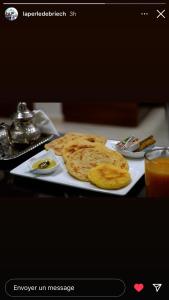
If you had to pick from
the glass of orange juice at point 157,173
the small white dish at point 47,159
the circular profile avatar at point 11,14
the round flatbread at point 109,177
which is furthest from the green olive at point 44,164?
the circular profile avatar at point 11,14

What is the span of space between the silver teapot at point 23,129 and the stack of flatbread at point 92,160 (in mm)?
78

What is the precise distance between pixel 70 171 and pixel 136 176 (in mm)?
155

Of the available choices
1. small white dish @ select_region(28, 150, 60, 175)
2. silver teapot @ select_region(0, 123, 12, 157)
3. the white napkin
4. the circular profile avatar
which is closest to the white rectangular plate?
small white dish @ select_region(28, 150, 60, 175)

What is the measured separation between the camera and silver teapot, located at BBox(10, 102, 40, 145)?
1.16 m

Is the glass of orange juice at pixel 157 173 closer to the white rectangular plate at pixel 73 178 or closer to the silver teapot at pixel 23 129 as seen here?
the white rectangular plate at pixel 73 178

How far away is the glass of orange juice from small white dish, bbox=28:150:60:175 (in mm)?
239

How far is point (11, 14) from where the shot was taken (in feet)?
1.75

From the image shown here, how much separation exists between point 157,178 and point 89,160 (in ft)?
0.90

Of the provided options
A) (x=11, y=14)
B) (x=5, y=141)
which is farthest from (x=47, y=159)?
(x=11, y=14)

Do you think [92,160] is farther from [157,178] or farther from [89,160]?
[157,178]

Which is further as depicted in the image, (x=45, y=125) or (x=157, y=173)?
(x=45, y=125)

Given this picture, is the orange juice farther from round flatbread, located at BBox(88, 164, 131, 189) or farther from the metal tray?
the metal tray

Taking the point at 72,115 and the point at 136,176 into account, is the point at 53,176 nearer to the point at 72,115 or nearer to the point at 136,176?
the point at 136,176

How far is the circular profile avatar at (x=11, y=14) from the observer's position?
0.53 metres
